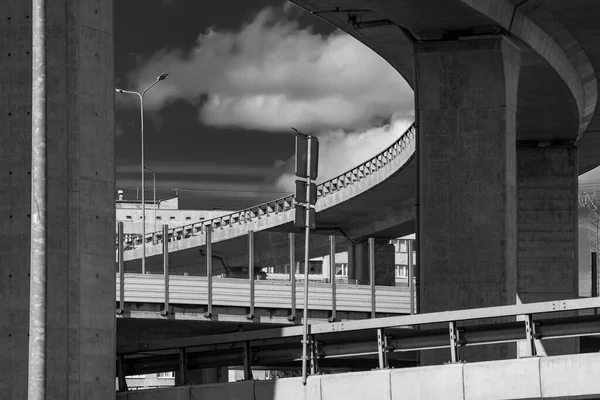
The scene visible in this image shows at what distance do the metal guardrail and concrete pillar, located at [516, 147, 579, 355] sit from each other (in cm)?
3120

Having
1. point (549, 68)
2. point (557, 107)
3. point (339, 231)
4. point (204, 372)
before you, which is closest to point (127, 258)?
point (339, 231)

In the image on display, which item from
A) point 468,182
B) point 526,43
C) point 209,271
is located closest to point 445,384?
point 468,182

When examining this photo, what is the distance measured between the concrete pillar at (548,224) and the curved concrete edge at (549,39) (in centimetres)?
867

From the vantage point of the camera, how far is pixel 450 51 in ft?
102

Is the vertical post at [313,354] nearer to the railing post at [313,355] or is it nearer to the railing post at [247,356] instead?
the railing post at [313,355]

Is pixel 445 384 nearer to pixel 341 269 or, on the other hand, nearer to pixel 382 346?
pixel 382 346

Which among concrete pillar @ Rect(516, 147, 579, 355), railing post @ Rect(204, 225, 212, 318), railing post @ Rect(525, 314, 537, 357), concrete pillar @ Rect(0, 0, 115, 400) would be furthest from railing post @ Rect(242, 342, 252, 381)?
concrete pillar @ Rect(516, 147, 579, 355)

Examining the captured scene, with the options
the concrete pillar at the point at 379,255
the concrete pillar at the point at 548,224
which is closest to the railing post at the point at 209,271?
the concrete pillar at the point at 548,224

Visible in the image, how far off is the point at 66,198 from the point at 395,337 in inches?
175

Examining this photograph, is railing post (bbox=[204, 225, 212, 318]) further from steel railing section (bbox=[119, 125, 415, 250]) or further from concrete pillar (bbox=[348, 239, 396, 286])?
concrete pillar (bbox=[348, 239, 396, 286])

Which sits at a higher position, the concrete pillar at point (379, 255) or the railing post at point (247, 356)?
the concrete pillar at point (379, 255)

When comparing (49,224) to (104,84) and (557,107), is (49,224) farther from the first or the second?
(557,107)

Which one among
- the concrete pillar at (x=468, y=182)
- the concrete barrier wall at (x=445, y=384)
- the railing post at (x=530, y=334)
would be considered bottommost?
the concrete barrier wall at (x=445, y=384)

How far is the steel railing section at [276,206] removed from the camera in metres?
67.9
